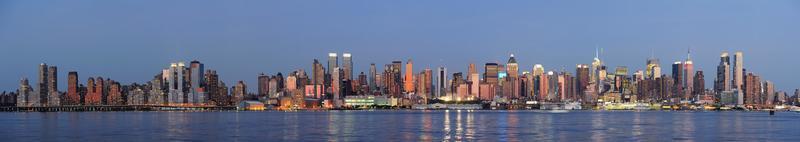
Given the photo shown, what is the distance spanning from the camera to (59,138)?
74625 millimetres

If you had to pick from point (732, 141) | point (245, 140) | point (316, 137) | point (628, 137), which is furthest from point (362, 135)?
point (732, 141)

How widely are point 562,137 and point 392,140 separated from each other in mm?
13445

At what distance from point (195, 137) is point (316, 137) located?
29.2 feet

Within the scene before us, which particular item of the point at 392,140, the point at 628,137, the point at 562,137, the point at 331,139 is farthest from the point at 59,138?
the point at 628,137

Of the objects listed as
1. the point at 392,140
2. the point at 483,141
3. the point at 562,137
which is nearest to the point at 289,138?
the point at 392,140

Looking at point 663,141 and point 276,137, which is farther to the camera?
point 276,137

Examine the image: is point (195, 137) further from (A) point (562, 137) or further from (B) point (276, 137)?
(A) point (562, 137)

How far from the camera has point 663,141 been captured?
229 ft

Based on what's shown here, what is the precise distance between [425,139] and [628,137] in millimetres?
15169

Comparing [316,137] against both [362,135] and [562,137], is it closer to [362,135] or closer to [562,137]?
[362,135]

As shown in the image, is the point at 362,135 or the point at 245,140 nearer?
the point at 245,140

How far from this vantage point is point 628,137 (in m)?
74.7

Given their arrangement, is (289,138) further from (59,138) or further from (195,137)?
(59,138)

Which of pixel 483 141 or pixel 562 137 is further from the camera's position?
pixel 562 137
